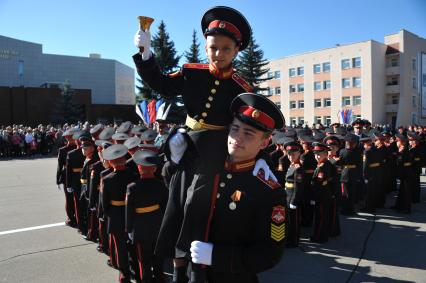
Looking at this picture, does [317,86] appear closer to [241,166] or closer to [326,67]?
[326,67]

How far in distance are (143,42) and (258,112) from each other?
1.18 metres

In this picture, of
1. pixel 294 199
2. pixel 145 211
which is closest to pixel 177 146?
pixel 145 211

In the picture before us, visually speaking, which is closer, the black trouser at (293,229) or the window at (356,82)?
the black trouser at (293,229)

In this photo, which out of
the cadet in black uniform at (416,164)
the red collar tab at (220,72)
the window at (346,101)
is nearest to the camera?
the red collar tab at (220,72)

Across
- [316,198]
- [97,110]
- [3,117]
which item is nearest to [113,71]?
[97,110]

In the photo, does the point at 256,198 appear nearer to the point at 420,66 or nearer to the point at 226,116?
the point at 226,116

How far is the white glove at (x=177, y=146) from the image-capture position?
2.49 m

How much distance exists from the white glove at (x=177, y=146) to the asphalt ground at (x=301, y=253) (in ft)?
11.0

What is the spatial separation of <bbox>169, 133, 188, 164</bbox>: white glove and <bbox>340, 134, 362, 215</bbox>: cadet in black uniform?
708cm

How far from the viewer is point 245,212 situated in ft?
7.74

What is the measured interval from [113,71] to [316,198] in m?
68.3

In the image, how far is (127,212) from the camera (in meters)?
4.59

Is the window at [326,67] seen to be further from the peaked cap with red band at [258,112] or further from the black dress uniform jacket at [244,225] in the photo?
the black dress uniform jacket at [244,225]

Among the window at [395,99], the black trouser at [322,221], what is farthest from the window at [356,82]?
the black trouser at [322,221]
